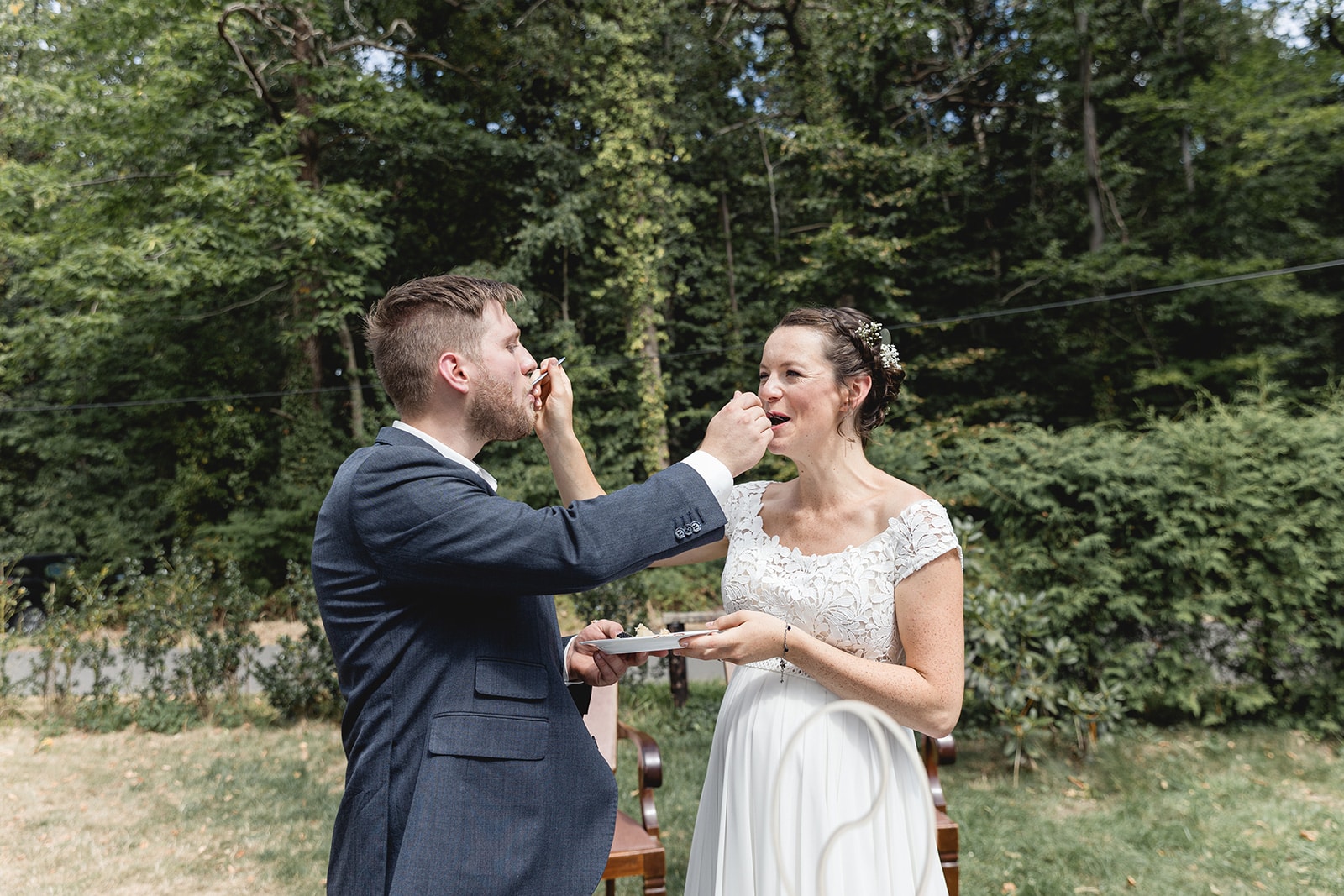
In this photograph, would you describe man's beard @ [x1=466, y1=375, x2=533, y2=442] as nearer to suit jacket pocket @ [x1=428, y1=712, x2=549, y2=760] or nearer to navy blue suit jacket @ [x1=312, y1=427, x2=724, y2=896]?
navy blue suit jacket @ [x1=312, y1=427, x2=724, y2=896]

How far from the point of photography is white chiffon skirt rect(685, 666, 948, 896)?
81.1 inches

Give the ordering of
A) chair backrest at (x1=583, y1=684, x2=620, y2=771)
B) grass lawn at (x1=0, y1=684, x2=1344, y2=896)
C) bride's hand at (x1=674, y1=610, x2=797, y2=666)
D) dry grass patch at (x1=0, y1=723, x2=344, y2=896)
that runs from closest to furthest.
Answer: bride's hand at (x1=674, y1=610, x2=797, y2=666) < chair backrest at (x1=583, y1=684, x2=620, y2=771) < grass lawn at (x1=0, y1=684, x2=1344, y2=896) < dry grass patch at (x1=0, y1=723, x2=344, y2=896)

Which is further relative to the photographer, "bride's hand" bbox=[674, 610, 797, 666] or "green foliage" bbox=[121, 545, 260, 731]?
"green foliage" bbox=[121, 545, 260, 731]

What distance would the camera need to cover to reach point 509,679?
1580 millimetres

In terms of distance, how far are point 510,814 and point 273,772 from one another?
17.2ft

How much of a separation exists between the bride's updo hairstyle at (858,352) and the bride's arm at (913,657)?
1.81 feet

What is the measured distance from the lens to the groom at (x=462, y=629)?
1469 millimetres

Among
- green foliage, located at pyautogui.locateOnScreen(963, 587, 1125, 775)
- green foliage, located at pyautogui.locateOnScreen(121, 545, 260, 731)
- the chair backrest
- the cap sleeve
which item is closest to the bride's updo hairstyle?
the cap sleeve

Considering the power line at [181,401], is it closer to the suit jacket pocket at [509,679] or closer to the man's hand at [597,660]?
the man's hand at [597,660]

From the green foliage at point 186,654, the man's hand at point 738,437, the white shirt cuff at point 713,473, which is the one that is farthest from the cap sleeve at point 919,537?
the green foliage at point 186,654

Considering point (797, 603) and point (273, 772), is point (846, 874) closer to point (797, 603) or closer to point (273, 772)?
point (797, 603)

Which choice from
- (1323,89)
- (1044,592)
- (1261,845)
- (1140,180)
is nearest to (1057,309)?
(1140,180)

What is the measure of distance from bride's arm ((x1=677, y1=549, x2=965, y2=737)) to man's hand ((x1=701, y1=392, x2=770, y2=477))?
414 mm

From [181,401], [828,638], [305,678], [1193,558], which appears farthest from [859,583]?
[181,401]
